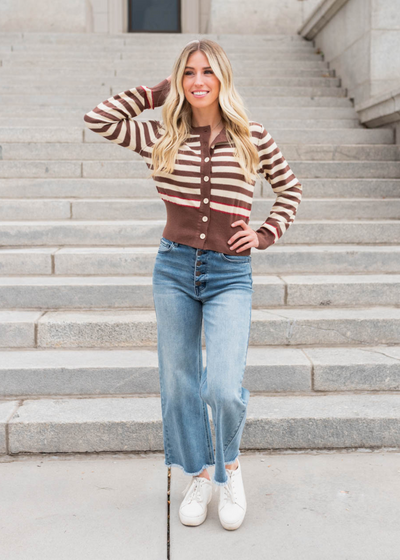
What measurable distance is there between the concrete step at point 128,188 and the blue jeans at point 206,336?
11.4ft

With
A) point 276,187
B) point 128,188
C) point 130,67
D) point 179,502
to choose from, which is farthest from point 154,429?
point 130,67

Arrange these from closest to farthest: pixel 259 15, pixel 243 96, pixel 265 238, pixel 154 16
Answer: pixel 265 238, pixel 243 96, pixel 259 15, pixel 154 16

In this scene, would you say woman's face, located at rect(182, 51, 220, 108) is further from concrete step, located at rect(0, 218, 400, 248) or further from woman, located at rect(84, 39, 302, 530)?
concrete step, located at rect(0, 218, 400, 248)

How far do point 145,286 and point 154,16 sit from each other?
12654 millimetres

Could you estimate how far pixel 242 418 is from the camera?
238 centimetres

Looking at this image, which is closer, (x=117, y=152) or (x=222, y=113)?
(x=222, y=113)

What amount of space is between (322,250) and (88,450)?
2.63m

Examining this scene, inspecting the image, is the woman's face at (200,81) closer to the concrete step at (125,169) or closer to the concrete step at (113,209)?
the concrete step at (113,209)

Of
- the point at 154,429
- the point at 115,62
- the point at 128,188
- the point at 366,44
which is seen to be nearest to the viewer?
the point at 154,429

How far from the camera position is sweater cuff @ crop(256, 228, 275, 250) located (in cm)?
247

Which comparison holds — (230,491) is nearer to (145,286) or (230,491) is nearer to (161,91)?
(161,91)

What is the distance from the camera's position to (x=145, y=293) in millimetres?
4273

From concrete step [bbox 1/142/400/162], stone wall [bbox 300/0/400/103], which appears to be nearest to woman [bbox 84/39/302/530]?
concrete step [bbox 1/142/400/162]

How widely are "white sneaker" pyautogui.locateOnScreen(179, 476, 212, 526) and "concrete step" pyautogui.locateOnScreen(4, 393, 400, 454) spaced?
679 millimetres
